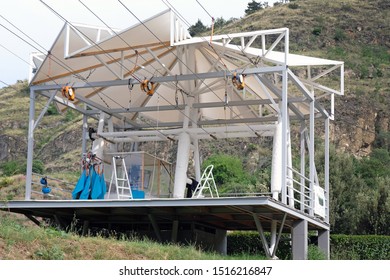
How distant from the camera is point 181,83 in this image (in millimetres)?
27547

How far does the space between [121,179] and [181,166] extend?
2.01m

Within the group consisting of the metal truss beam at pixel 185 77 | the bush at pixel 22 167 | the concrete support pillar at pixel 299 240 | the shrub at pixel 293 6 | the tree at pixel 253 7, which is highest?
the tree at pixel 253 7

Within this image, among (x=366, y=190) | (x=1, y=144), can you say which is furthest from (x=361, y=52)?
(x=366, y=190)

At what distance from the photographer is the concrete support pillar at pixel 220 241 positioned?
28.8m

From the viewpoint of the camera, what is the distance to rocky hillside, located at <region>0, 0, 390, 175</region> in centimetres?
7012

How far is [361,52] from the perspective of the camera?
91250mm

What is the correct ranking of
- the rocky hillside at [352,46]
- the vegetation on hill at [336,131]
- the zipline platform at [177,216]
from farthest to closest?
the rocky hillside at [352,46] → the vegetation on hill at [336,131] → the zipline platform at [177,216]

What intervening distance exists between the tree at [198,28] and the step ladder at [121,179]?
9241cm

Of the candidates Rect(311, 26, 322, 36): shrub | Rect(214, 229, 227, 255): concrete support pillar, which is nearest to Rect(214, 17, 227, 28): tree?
Rect(311, 26, 322, 36): shrub

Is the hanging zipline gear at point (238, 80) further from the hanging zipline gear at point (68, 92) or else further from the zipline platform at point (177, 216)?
the hanging zipline gear at point (68, 92)

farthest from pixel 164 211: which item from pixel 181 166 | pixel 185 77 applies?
pixel 185 77

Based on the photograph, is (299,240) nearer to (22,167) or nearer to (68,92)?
(68,92)

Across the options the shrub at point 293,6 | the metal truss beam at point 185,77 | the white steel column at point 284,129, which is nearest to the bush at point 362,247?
the white steel column at point 284,129

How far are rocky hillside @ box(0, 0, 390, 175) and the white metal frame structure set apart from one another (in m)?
36.5
